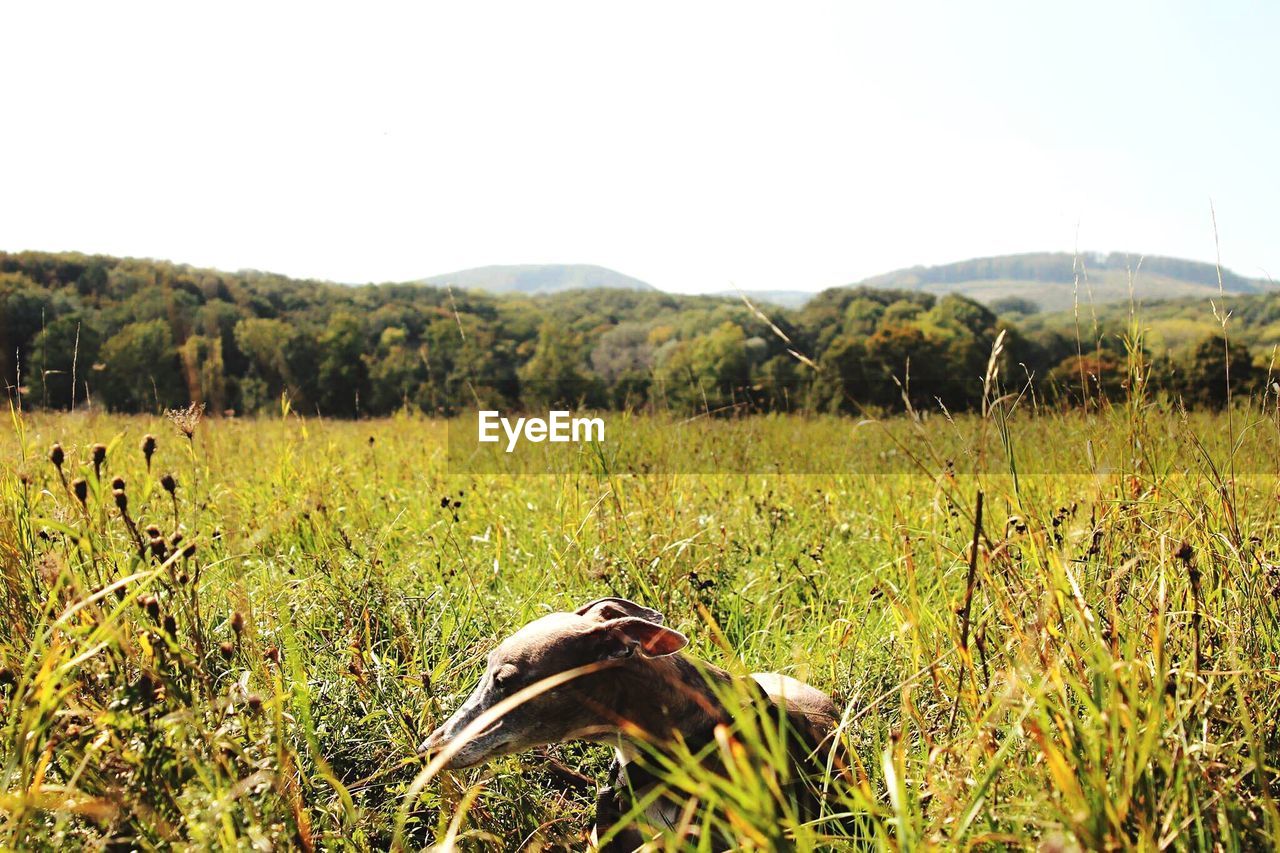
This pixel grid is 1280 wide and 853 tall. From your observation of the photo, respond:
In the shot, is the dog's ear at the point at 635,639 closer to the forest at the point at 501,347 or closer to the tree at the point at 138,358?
the forest at the point at 501,347

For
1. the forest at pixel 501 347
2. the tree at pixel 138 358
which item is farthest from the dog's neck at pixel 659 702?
the tree at pixel 138 358

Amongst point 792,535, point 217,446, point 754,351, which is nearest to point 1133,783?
point 792,535

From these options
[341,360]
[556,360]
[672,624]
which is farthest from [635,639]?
[341,360]

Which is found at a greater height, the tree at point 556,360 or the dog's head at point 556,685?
the tree at point 556,360

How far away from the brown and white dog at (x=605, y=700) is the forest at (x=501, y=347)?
190cm

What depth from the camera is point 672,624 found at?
8.67 ft

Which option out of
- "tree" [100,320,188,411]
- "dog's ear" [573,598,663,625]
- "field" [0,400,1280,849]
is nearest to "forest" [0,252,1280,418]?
"tree" [100,320,188,411]

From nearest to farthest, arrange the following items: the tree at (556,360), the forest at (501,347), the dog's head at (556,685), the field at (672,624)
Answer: the field at (672,624), the dog's head at (556,685), the forest at (501,347), the tree at (556,360)

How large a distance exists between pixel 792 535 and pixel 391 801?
8.03 feet

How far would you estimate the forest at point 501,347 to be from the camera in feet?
30.7

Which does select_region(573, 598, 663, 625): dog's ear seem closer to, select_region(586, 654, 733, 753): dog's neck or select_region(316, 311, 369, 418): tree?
select_region(586, 654, 733, 753): dog's neck

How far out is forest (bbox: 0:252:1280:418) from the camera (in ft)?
30.7

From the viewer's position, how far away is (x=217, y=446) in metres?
5.57

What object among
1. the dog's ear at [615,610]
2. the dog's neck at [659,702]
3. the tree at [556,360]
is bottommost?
the dog's neck at [659,702]
